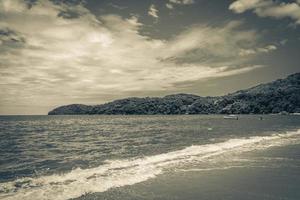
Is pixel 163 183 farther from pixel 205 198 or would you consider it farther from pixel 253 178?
pixel 253 178

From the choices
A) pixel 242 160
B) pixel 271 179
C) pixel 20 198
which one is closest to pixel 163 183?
pixel 271 179

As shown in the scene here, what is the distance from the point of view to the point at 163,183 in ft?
44.2

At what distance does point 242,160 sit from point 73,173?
13127 millimetres

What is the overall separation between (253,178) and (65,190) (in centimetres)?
1042

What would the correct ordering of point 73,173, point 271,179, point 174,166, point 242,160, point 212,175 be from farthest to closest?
point 242,160
point 174,166
point 73,173
point 212,175
point 271,179

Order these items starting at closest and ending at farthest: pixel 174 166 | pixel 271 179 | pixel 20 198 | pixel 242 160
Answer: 1. pixel 20 198
2. pixel 271 179
3. pixel 174 166
4. pixel 242 160

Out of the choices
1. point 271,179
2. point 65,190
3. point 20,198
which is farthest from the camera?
point 271,179

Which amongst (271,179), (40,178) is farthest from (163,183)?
(40,178)

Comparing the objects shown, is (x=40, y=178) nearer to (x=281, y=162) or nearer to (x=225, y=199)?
(x=225, y=199)

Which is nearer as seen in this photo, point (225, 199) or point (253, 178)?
point (225, 199)

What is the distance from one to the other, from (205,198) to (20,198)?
8622 millimetres

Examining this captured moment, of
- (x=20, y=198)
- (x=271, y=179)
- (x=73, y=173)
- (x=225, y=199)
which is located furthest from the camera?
(x=73, y=173)

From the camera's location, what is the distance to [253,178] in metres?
14.2

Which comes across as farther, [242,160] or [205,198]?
[242,160]
